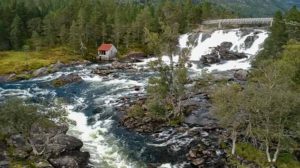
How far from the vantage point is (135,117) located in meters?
66.6

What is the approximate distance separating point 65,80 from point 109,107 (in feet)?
79.7

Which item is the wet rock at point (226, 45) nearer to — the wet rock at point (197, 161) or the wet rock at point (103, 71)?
the wet rock at point (103, 71)

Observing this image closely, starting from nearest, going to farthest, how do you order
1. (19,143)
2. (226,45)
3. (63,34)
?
(19,143) → (226,45) → (63,34)

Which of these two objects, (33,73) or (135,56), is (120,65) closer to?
(135,56)

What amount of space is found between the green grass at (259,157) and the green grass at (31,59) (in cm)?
6843

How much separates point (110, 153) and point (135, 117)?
12.9 metres

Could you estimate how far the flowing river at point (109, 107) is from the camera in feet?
177

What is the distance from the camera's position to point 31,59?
4464 inches

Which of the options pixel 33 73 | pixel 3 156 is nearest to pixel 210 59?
pixel 33 73

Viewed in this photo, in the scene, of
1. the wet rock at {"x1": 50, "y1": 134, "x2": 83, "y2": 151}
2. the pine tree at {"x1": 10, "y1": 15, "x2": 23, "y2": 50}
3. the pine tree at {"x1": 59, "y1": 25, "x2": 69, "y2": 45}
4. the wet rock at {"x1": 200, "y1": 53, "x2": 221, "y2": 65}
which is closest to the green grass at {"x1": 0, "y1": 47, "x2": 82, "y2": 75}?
the pine tree at {"x1": 59, "y1": 25, "x2": 69, "y2": 45}

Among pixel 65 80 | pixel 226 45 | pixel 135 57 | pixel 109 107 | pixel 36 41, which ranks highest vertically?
pixel 36 41

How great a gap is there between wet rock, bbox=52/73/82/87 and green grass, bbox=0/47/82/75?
13.9m

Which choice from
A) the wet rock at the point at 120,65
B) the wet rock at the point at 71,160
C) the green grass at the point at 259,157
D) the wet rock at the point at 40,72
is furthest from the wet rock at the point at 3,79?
the green grass at the point at 259,157

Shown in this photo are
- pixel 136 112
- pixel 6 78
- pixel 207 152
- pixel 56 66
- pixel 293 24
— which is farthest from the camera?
pixel 56 66
